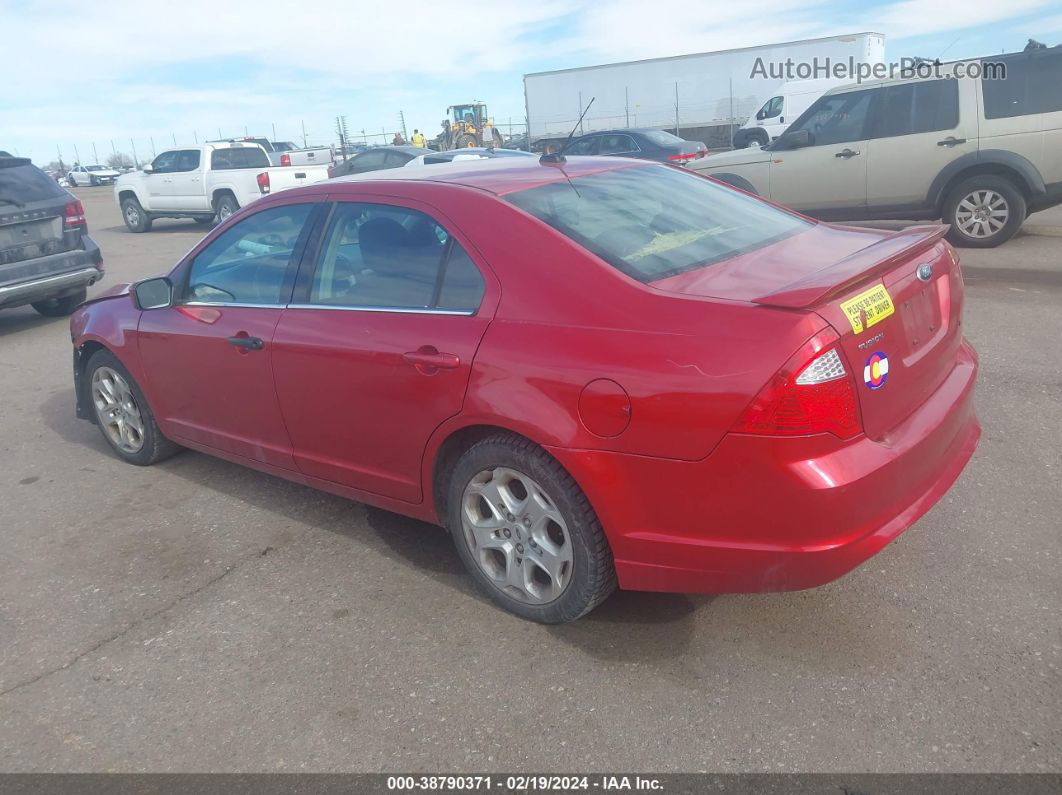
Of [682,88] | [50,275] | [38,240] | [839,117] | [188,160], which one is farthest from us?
[682,88]

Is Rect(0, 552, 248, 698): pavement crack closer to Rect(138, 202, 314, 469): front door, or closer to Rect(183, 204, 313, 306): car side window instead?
Rect(138, 202, 314, 469): front door

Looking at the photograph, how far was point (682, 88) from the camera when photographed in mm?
33781

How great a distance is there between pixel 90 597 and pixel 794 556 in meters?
2.84

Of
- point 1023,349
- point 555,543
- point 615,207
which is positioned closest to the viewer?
point 555,543

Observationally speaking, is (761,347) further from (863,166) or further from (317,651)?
(863,166)

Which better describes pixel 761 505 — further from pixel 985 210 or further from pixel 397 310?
pixel 985 210

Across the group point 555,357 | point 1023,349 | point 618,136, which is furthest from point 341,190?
point 618,136

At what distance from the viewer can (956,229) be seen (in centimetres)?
969

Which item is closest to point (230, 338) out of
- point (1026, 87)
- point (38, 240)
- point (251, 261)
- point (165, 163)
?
point (251, 261)

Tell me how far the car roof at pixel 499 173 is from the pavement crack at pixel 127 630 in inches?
67.4

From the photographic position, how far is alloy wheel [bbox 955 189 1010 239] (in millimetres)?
9312

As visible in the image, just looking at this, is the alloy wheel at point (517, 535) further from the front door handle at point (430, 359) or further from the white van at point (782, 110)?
the white van at point (782, 110)

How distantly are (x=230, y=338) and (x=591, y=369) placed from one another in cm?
197

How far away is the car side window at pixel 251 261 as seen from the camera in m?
3.80
